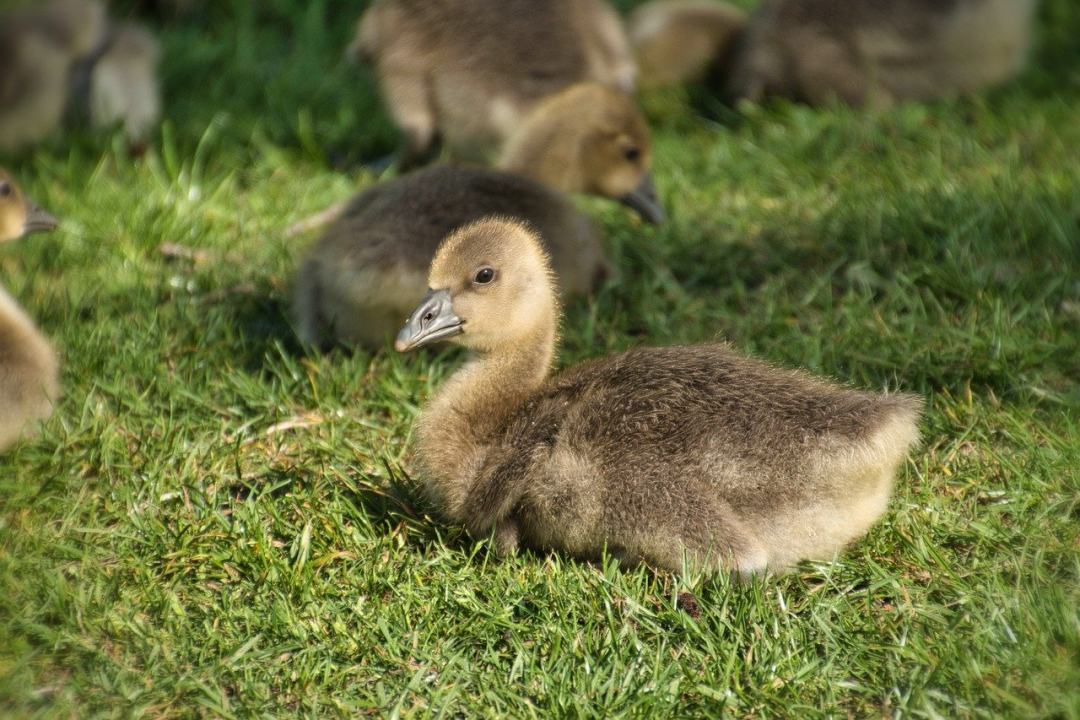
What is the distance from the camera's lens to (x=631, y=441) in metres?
3.23

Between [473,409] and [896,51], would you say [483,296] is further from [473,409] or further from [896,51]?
[896,51]

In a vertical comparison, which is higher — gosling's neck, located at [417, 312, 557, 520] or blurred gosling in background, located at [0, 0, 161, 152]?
gosling's neck, located at [417, 312, 557, 520]

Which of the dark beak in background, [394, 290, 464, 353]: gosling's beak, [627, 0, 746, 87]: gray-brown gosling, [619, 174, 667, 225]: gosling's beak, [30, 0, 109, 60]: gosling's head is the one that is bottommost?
[627, 0, 746, 87]: gray-brown gosling

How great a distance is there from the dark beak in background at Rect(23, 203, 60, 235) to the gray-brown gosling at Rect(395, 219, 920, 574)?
208cm

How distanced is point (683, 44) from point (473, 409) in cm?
417

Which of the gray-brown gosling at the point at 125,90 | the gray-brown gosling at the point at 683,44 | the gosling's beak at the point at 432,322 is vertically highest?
the gosling's beak at the point at 432,322

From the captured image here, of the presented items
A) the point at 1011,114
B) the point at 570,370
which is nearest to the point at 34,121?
the point at 570,370

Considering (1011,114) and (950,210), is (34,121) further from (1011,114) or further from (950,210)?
(1011,114)

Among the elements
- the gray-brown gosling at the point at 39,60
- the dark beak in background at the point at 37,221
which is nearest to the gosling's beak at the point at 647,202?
the dark beak in background at the point at 37,221

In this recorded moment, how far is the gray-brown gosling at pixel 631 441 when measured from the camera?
3096mm

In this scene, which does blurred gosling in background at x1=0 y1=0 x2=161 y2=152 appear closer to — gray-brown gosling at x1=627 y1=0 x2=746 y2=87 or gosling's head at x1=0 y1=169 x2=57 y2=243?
gosling's head at x1=0 y1=169 x2=57 y2=243

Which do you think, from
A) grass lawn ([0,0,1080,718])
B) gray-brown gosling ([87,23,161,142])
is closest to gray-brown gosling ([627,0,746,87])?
grass lawn ([0,0,1080,718])

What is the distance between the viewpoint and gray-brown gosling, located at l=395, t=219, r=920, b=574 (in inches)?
122

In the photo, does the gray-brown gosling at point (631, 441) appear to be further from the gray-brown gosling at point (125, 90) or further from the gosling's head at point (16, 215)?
the gray-brown gosling at point (125, 90)
